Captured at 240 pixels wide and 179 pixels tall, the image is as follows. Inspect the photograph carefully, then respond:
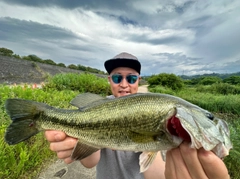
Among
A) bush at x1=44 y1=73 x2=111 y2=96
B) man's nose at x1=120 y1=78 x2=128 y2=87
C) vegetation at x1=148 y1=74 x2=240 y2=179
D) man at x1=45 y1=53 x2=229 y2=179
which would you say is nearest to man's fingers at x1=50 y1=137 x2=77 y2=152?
man at x1=45 y1=53 x2=229 y2=179

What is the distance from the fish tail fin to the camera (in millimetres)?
1588

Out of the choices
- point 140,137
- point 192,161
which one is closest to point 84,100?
point 140,137

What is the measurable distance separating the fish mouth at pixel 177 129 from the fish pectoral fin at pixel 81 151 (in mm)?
666

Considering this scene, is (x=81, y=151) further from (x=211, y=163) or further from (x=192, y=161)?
(x=211, y=163)

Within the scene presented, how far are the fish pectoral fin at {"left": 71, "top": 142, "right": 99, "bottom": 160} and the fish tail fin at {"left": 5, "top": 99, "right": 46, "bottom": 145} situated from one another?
386 mm

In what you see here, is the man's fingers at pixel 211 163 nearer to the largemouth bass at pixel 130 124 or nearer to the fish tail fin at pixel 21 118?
the largemouth bass at pixel 130 124

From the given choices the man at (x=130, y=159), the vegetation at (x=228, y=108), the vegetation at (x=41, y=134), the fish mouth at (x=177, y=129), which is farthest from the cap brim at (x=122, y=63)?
the vegetation at (x=228, y=108)

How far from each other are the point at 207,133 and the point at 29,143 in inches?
143

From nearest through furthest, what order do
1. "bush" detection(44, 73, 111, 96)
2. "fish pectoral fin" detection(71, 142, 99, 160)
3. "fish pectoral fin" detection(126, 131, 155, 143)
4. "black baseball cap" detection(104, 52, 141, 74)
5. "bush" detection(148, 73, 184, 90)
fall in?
1. "fish pectoral fin" detection(126, 131, 155, 143)
2. "fish pectoral fin" detection(71, 142, 99, 160)
3. "black baseball cap" detection(104, 52, 141, 74)
4. "bush" detection(44, 73, 111, 96)
5. "bush" detection(148, 73, 184, 90)

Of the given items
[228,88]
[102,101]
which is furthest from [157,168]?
[228,88]

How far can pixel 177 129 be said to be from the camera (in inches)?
49.2

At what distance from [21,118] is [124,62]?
5.11ft

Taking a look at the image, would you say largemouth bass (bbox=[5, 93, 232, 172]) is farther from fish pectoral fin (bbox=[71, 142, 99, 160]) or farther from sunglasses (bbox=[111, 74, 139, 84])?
sunglasses (bbox=[111, 74, 139, 84])

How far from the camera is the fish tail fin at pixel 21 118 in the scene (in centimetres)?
159
